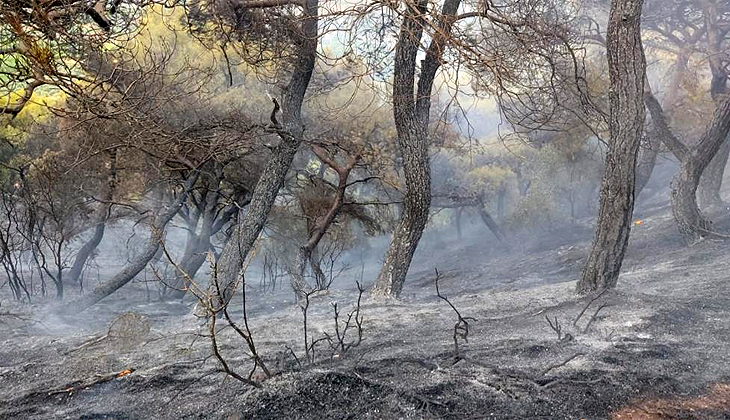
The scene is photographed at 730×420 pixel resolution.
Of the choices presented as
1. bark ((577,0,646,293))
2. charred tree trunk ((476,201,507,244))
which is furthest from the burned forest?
charred tree trunk ((476,201,507,244))

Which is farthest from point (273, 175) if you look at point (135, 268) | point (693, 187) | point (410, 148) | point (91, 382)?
point (693, 187)

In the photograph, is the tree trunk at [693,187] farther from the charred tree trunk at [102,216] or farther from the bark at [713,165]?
the charred tree trunk at [102,216]

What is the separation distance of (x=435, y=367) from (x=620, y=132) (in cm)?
440

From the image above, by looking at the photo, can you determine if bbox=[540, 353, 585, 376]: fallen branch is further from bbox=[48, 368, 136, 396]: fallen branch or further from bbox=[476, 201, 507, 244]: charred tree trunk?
bbox=[476, 201, 507, 244]: charred tree trunk

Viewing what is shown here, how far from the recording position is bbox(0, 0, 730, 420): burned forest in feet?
11.9

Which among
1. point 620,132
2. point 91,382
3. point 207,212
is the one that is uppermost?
point 207,212

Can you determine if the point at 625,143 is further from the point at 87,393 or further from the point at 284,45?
the point at 87,393

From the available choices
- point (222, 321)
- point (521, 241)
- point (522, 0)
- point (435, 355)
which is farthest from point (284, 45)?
point (521, 241)

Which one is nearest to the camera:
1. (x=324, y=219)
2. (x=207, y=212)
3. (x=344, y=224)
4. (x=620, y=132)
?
(x=620, y=132)

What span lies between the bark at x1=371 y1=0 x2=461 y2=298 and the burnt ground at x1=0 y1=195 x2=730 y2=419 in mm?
1062

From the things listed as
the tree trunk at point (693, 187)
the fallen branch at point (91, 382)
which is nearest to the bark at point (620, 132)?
the tree trunk at point (693, 187)

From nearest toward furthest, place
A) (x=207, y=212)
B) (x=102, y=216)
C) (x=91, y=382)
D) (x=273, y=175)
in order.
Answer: (x=91, y=382) → (x=273, y=175) → (x=102, y=216) → (x=207, y=212)

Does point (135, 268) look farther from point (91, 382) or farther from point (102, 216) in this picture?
point (91, 382)

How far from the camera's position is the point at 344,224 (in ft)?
47.9
